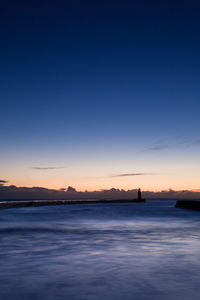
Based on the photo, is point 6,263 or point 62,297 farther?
point 6,263

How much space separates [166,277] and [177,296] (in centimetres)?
136

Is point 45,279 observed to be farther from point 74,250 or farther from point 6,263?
point 74,250

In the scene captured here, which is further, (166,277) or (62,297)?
(166,277)

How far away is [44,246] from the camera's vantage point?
432 inches

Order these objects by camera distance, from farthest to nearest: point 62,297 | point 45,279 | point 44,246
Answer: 1. point 44,246
2. point 45,279
3. point 62,297

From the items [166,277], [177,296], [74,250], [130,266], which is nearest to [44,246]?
[74,250]

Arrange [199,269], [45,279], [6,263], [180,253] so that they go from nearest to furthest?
[45,279] → [199,269] → [6,263] → [180,253]

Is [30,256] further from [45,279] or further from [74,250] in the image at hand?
[45,279]

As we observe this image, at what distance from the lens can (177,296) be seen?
532 cm

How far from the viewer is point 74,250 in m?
10.2

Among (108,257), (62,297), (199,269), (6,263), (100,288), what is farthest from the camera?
(108,257)

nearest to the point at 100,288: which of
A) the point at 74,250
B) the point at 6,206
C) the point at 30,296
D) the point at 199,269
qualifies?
the point at 30,296

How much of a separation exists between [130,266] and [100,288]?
2.05m

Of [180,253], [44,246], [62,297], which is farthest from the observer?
[44,246]
